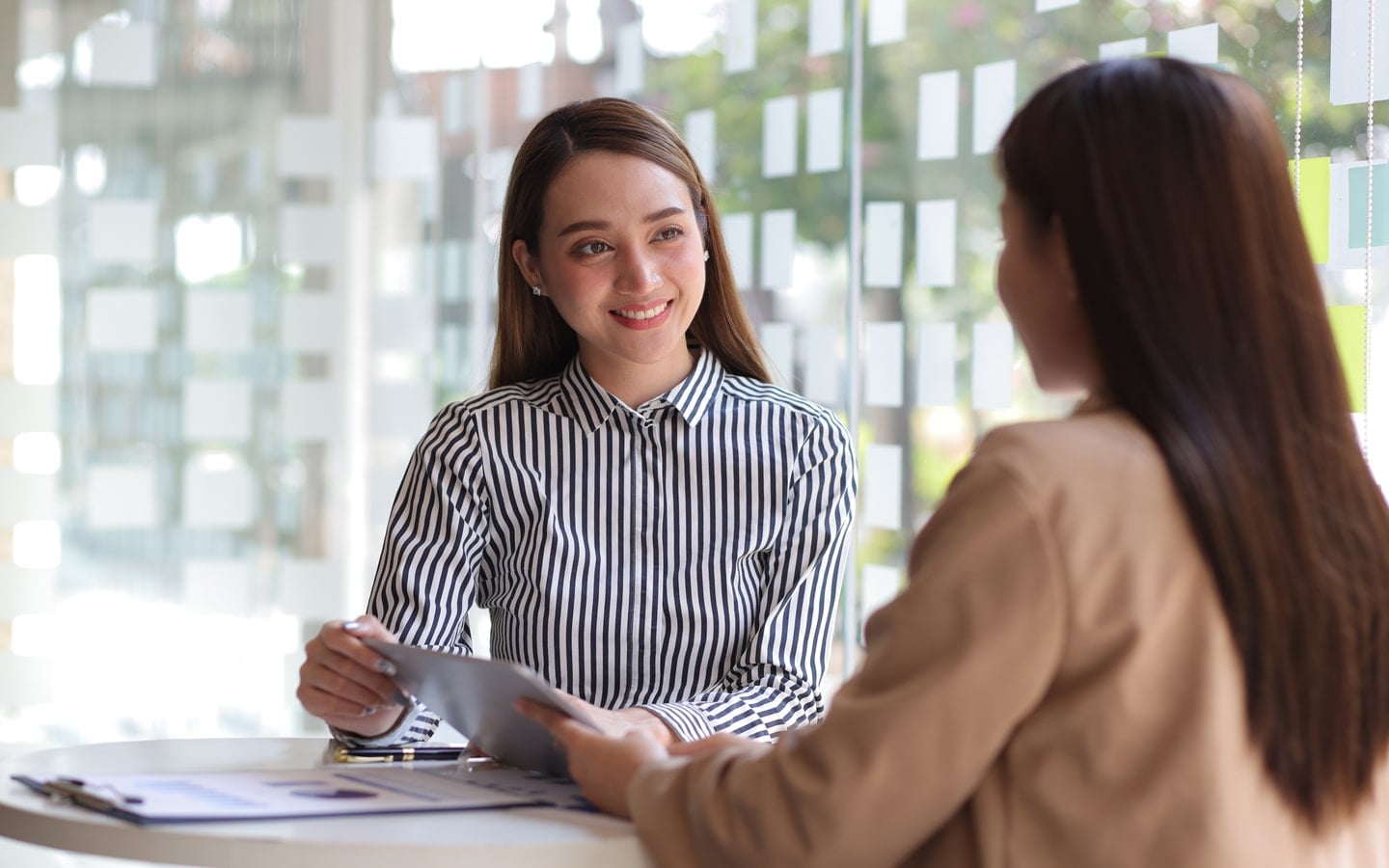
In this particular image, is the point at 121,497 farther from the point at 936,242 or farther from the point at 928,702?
the point at 928,702

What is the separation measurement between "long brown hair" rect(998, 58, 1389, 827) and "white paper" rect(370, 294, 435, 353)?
9.26ft

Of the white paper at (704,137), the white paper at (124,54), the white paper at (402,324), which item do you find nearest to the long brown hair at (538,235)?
the white paper at (704,137)

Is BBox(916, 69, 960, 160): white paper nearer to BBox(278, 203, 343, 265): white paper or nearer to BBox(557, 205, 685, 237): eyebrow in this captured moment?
BBox(557, 205, 685, 237): eyebrow

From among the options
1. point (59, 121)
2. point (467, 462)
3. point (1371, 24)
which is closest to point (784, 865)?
point (467, 462)

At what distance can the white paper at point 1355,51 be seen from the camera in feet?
6.69

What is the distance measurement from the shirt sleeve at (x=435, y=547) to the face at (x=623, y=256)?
0.69ft

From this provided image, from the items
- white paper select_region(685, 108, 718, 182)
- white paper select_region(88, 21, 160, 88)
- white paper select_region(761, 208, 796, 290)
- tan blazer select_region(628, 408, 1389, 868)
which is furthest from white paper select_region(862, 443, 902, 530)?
white paper select_region(88, 21, 160, 88)

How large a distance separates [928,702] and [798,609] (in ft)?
2.58

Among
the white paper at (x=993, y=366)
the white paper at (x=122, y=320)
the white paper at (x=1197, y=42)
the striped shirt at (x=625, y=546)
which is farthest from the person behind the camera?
the white paper at (x=122, y=320)

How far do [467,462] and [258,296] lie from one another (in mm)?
2012

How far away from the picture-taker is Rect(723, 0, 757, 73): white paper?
127 inches

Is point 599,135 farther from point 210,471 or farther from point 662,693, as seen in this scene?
point 210,471

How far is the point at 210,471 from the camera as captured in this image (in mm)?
3637

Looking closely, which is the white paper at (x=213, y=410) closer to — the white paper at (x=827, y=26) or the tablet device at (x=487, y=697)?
the white paper at (x=827, y=26)
